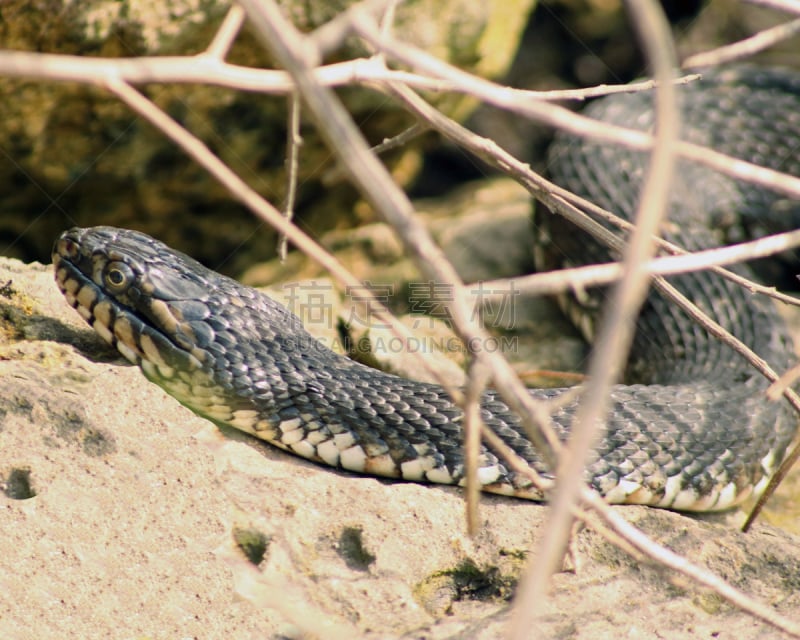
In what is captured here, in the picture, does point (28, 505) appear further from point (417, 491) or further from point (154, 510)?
point (417, 491)

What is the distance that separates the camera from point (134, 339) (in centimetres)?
454

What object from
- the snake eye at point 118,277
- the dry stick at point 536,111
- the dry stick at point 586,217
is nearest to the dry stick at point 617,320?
the dry stick at point 536,111

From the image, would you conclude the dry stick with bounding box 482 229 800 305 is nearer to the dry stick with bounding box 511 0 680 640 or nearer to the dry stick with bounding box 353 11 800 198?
the dry stick with bounding box 353 11 800 198

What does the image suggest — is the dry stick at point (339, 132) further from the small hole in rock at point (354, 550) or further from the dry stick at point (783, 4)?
the small hole in rock at point (354, 550)

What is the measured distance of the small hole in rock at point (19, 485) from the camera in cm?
358

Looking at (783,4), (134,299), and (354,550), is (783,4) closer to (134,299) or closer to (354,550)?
(354,550)

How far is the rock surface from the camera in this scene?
335 centimetres

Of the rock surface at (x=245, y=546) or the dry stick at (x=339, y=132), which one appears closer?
the dry stick at (x=339, y=132)

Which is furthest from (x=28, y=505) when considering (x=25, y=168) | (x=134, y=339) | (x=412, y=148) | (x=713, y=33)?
(x=713, y=33)

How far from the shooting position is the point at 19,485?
362 cm

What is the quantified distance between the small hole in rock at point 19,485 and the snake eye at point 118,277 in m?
1.22

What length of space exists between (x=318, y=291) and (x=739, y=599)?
416 cm

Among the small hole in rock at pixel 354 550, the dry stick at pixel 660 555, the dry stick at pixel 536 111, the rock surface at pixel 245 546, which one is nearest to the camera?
the dry stick at pixel 536 111

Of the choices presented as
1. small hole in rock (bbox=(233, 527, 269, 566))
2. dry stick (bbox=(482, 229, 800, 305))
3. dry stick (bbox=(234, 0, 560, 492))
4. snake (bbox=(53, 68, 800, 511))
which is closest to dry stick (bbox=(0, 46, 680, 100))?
dry stick (bbox=(234, 0, 560, 492))
